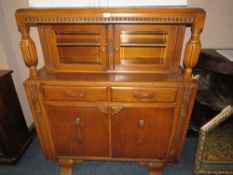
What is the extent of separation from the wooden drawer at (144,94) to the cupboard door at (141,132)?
0.29 ft

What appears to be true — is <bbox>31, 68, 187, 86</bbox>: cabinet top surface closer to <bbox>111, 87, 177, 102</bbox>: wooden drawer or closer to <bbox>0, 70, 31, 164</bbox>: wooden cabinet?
<bbox>111, 87, 177, 102</bbox>: wooden drawer

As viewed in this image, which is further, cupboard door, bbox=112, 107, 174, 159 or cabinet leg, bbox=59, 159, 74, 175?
cabinet leg, bbox=59, 159, 74, 175

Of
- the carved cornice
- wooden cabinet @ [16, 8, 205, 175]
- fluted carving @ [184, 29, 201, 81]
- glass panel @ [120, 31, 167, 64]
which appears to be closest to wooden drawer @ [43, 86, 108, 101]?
wooden cabinet @ [16, 8, 205, 175]

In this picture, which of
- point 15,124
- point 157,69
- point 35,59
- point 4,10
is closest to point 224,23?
point 157,69

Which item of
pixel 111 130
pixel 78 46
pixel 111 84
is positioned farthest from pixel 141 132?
pixel 78 46

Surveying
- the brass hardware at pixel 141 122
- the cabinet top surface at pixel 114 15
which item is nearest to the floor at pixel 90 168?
the brass hardware at pixel 141 122

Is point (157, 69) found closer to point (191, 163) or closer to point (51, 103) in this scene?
point (51, 103)

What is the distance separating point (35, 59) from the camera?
47.0 inches

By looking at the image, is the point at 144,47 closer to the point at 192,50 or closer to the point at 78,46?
the point at 192,50

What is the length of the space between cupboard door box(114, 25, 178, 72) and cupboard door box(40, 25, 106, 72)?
0.13m

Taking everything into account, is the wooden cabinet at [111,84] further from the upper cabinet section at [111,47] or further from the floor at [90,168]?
the floor at [90,168]

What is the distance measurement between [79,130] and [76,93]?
351 mm

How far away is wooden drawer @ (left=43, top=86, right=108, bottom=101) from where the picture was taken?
4.01 ft

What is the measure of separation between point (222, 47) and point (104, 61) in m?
1.17
